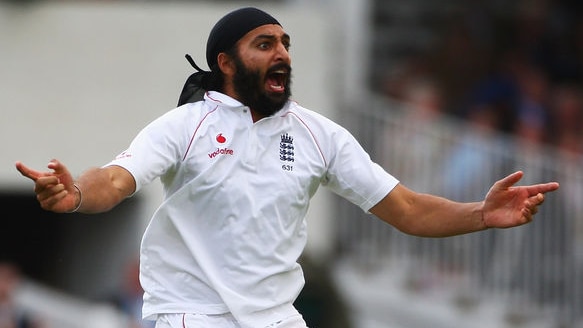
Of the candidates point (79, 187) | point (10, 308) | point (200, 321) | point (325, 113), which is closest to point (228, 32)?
point (79, 187)

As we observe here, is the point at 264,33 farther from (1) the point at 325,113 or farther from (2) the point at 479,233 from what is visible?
(1) the point at 325,113

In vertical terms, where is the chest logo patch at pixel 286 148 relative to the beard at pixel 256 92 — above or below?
below

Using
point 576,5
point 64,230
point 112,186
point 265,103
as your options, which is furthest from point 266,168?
point 576,5

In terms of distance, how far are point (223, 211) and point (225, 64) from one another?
0.73 metres

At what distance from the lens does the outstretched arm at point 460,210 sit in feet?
24.8

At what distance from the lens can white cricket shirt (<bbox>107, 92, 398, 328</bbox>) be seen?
284 inches

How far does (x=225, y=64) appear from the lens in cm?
748

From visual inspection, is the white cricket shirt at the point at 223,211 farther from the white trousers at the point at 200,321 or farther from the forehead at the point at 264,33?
the forehead at the point at 264,33

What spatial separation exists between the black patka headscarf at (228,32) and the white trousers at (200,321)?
3.32ft

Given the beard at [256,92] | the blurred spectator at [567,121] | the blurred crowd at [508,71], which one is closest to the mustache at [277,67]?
the beard at [256,92]

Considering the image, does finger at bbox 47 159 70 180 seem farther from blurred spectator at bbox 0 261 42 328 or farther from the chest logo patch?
blurred spectator at bbox 0 261 42 328

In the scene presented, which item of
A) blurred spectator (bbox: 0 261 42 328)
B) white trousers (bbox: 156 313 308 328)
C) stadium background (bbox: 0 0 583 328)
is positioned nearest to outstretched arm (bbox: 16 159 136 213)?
white trousers (bbox: 156 313 308 328)

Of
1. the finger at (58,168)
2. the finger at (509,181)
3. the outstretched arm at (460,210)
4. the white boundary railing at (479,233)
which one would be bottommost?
the white boundary railing at (479,233)

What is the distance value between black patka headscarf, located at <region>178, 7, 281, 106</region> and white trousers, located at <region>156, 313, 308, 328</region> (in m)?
1.01
